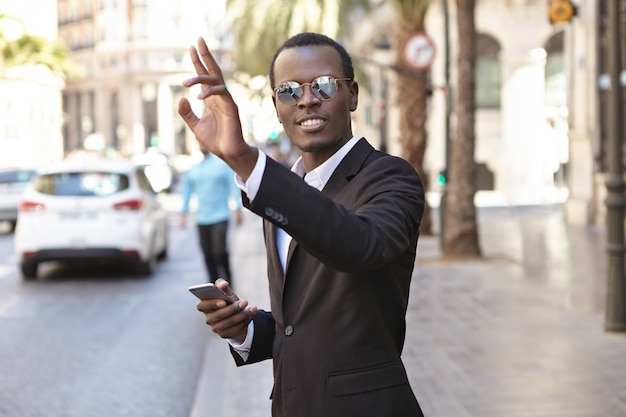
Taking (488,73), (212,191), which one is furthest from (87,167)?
(488,73)

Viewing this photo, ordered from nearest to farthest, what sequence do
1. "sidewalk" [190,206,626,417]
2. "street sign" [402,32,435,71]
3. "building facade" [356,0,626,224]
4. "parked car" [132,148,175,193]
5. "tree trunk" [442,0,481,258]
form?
"sidewalk" [190,206,626,417]
"tree trunk" [442,0,481,258]
"street sign" [402,32,435,71]
"building facade" [356,0,626,224]
"parked car" [132,148,175,193]

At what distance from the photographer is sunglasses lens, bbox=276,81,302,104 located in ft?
8.58

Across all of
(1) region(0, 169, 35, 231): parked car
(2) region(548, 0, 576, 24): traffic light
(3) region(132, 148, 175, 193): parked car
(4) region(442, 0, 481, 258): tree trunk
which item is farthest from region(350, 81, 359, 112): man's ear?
(3) region(132, 148, 175, 193): parked car

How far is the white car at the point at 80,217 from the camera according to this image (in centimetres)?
1442

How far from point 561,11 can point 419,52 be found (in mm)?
4168

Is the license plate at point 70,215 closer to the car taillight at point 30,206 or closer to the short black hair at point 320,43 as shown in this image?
the car taillight at point 30,206

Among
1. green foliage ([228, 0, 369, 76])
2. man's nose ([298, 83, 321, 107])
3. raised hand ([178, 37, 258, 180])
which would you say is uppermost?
green foliage ([228, 0, 369, 76])

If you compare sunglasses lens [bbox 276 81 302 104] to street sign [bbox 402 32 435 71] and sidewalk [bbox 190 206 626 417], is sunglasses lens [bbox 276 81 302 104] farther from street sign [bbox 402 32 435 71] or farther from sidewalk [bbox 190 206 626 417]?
street sign [bbox 402 32 435 71]

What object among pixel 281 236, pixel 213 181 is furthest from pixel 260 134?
pixel 281 236

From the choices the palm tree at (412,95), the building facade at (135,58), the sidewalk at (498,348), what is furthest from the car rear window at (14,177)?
the building facade at (135,58)

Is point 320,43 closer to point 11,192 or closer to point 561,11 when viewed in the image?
point 561,11

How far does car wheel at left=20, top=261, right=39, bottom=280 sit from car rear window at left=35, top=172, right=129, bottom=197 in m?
0.98

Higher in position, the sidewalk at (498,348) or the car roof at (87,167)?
the car roof at (87,167)

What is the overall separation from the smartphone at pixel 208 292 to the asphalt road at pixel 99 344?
443cm
